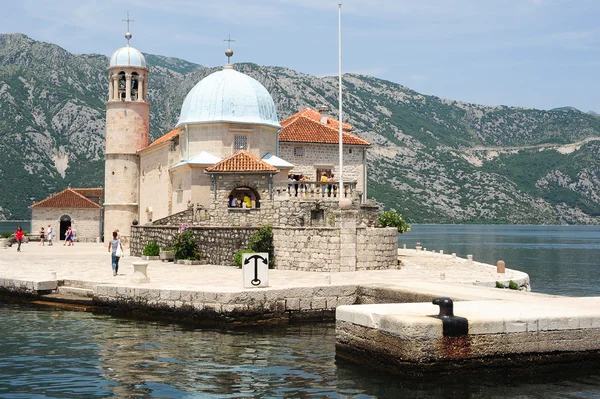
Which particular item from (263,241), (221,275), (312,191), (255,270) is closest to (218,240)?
(263,241)

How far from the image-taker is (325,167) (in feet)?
147

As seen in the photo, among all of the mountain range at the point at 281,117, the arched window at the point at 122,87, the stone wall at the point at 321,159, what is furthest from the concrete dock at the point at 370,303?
the mountain range at the point at 281,117

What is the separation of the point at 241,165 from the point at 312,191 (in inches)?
178

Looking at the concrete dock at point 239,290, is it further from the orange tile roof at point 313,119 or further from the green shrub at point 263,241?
the orange tile roof at point 313,119

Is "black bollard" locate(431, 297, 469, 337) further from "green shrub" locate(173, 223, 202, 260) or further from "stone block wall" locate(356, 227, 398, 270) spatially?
"green shrub" locate(173, 223, 202, 260)

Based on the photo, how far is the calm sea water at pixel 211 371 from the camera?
11984 millimetres

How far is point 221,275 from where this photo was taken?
24547mm

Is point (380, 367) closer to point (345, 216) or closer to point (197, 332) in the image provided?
point (197, 332)

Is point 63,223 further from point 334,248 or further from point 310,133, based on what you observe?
point 334,248

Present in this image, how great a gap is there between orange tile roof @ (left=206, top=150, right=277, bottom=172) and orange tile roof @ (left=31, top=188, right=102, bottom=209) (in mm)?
26722

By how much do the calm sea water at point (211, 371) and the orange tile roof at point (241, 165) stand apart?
17217mm

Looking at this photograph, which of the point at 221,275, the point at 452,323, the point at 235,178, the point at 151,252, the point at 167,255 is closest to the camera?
the point at 452,323

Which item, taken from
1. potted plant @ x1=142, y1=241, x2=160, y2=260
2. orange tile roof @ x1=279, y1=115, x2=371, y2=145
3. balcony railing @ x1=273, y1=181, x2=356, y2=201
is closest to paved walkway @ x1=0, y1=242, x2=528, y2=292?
potted plant @ x1=142, y1=241, x2=160, y2=260

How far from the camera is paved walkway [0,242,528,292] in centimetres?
2128
